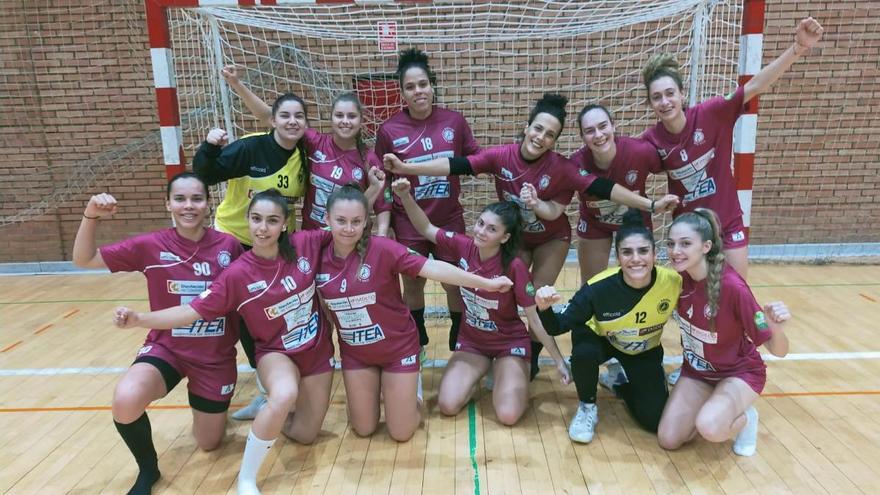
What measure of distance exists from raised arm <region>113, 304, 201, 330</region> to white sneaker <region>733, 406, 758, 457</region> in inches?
108

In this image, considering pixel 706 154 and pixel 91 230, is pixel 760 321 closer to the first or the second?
pixel 706 154

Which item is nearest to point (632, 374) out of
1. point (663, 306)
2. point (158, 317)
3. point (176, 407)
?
point (663, 306)

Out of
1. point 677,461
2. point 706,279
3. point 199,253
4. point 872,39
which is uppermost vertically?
point 872,39

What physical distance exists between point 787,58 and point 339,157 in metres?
2.59

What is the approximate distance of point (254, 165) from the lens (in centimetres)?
317

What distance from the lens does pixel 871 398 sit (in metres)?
3.26

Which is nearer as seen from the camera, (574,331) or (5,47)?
(574,331)

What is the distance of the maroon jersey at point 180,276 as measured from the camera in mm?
2723

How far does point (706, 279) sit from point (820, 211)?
4.93 metres

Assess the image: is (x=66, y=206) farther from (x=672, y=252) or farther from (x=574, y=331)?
(x=672, y=252)

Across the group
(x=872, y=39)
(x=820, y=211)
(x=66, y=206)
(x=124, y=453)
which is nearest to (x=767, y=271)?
(x=820, y=211)

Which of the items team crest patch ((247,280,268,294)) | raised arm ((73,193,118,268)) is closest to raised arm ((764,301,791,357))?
team crest patch ((247,280,268,294))

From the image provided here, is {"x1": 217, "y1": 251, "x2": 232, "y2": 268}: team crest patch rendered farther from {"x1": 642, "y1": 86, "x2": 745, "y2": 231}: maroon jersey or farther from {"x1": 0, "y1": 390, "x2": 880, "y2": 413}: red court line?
{"x1": 642, "y1": 86, "x2": 745, "y2": 231}: maroon jersey

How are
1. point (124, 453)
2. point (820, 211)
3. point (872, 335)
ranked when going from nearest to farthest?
1. point (124, 453)
2. point (872, 335)
3. point (820, 211)
